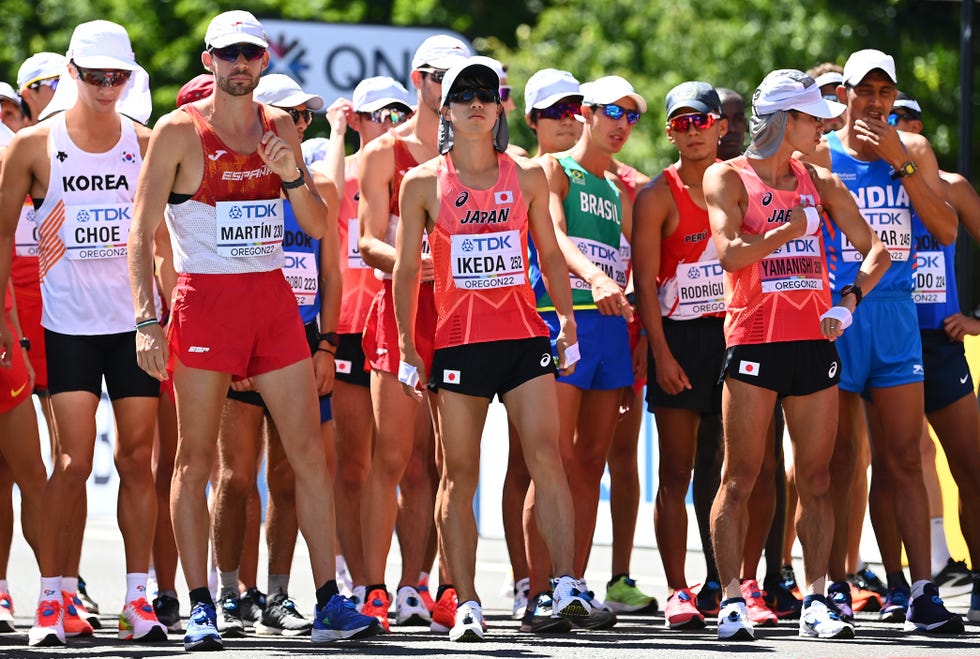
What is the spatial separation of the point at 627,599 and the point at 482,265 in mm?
2473

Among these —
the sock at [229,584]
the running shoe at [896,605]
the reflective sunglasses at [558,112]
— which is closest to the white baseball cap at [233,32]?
the reflective sunglasses at [558,112]

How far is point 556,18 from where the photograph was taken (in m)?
34.1

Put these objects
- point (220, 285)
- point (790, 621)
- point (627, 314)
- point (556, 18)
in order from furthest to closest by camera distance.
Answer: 1. point (556, 18)
2. point (790, 621)
3. point (627, 314)
4. point (220, 285)

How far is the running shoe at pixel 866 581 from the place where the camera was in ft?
35.8

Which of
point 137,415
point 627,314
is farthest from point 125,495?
point 627,314

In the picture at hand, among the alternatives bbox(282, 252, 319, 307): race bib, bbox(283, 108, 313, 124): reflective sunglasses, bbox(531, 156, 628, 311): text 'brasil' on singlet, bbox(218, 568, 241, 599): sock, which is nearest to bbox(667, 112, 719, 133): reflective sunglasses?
bbox(531, 156, 628, 311): text 'brasil' on singlet

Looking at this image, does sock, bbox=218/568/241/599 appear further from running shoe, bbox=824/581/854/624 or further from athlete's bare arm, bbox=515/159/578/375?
running shoe, bbox=824/581/854/624

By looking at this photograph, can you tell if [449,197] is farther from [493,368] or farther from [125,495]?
[125,495]

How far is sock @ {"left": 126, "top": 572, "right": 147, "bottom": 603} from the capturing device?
349 inches

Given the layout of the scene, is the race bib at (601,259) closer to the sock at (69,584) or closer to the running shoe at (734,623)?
the running shoe at (734,623)

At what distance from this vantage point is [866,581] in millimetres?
10984

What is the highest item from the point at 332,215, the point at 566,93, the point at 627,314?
the point at 566,93

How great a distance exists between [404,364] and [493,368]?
1.29 ft

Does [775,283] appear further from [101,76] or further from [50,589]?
[50,589]
